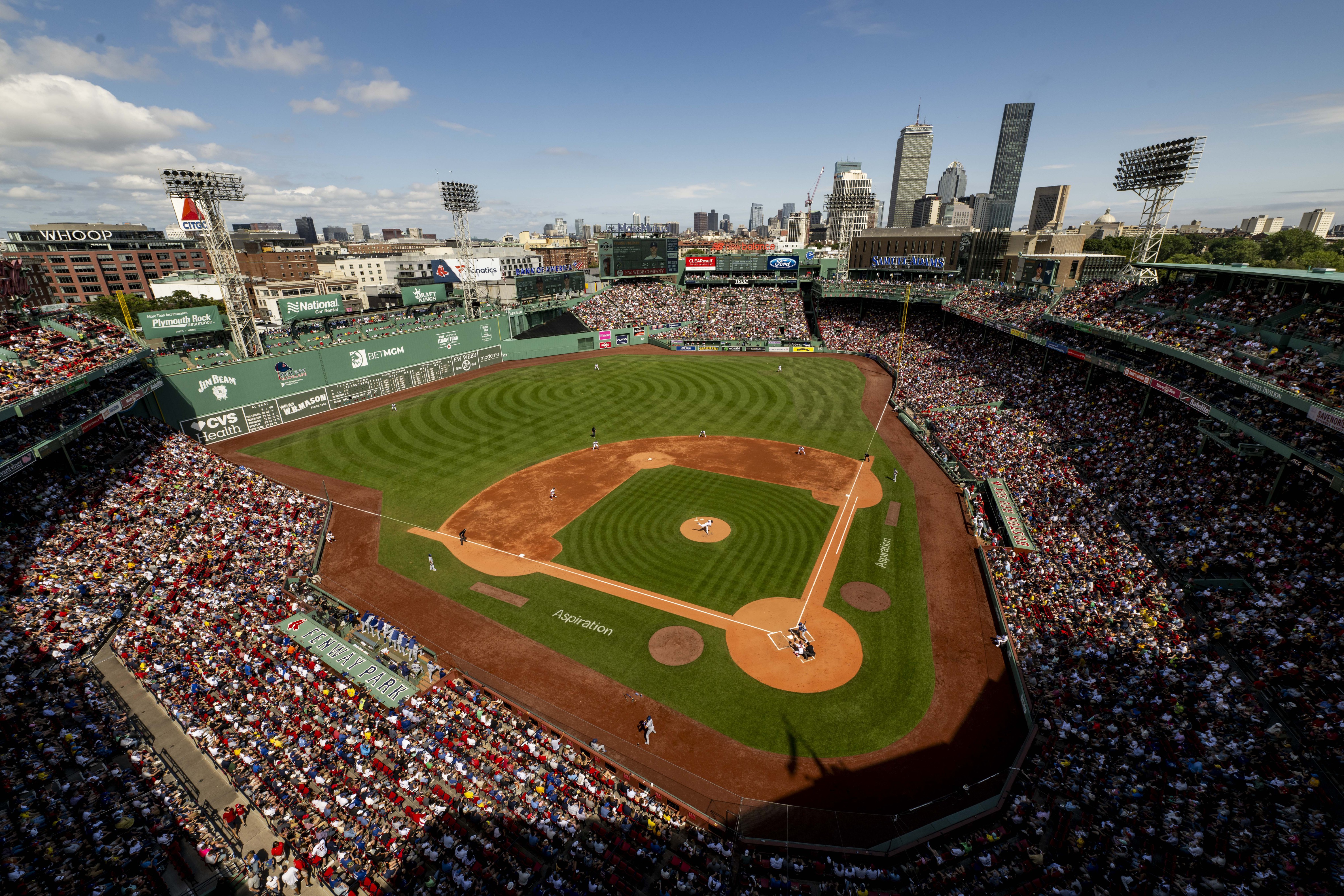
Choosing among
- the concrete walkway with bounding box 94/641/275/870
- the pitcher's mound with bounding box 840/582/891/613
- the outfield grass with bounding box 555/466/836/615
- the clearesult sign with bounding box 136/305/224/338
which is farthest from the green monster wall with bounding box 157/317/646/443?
the pitcher's mound with bounding box 840/582/891/613

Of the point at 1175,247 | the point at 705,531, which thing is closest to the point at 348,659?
the point at 705,531

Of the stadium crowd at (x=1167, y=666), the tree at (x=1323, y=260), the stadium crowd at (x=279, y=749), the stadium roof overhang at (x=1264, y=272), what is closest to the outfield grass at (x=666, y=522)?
the stadium crowd at (x=279, y=749)

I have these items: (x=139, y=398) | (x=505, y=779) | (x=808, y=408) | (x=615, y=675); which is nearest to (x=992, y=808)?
(x=615, y=675)

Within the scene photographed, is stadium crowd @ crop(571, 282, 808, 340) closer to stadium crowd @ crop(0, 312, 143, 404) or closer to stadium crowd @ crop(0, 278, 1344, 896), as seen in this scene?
stadium crowd @ crop(0, 312, 143, 404)

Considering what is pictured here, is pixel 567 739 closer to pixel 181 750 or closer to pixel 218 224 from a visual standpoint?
pixel 181 750

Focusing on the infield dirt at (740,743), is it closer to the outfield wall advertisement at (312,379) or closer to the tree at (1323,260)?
the outfield wall advertisement at (312,379)

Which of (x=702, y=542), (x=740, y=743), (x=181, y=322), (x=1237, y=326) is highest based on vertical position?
(x=1237, y=326)
